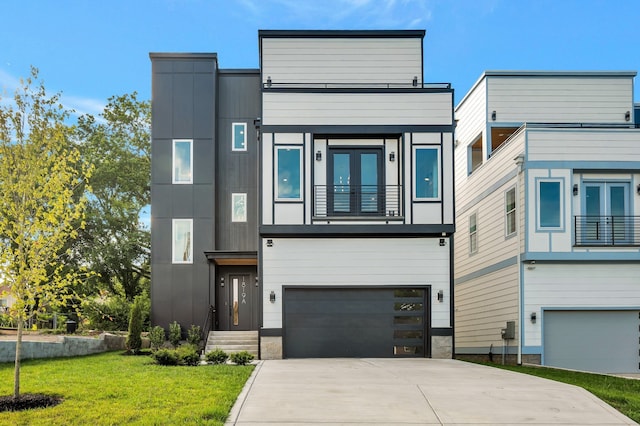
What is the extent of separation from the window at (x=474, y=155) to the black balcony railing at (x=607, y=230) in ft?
16.9

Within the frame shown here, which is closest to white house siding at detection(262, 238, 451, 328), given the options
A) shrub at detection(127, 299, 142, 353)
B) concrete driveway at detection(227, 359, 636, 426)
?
shrub at detection(127, 299, 142, 353)

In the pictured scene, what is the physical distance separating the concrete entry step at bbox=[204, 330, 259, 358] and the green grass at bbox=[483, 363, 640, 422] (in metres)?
7.39

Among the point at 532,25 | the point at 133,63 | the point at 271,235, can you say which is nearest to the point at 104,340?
the point at 271,235

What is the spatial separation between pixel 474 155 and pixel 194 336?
1139cm

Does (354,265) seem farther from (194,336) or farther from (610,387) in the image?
(610,387)

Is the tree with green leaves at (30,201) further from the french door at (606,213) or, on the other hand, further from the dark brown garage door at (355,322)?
the french door at (606,213)

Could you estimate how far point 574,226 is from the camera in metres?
15.0

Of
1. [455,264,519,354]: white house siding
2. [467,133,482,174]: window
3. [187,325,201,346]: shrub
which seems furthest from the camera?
[467,133,482,174]: window

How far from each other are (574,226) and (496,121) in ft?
15.0

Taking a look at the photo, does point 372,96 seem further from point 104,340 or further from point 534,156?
point 104,340

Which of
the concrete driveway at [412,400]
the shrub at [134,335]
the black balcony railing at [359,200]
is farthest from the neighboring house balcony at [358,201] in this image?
the shrub at [134,335]

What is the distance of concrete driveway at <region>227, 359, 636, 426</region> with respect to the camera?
7523mm

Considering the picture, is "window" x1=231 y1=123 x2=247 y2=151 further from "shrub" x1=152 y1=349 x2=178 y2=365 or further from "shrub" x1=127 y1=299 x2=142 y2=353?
"shrub" x1=152 y1=349 x2=178 y2=365

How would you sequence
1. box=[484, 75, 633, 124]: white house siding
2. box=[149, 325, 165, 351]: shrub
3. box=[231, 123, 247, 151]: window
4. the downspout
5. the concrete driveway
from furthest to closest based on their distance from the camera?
box=[231, 123, 247, 151]: window
box=[484, 75, 633, 124]: white house siding
box=[149, 325, 165, 351]: shrub
the downspout
the concrete driveway
